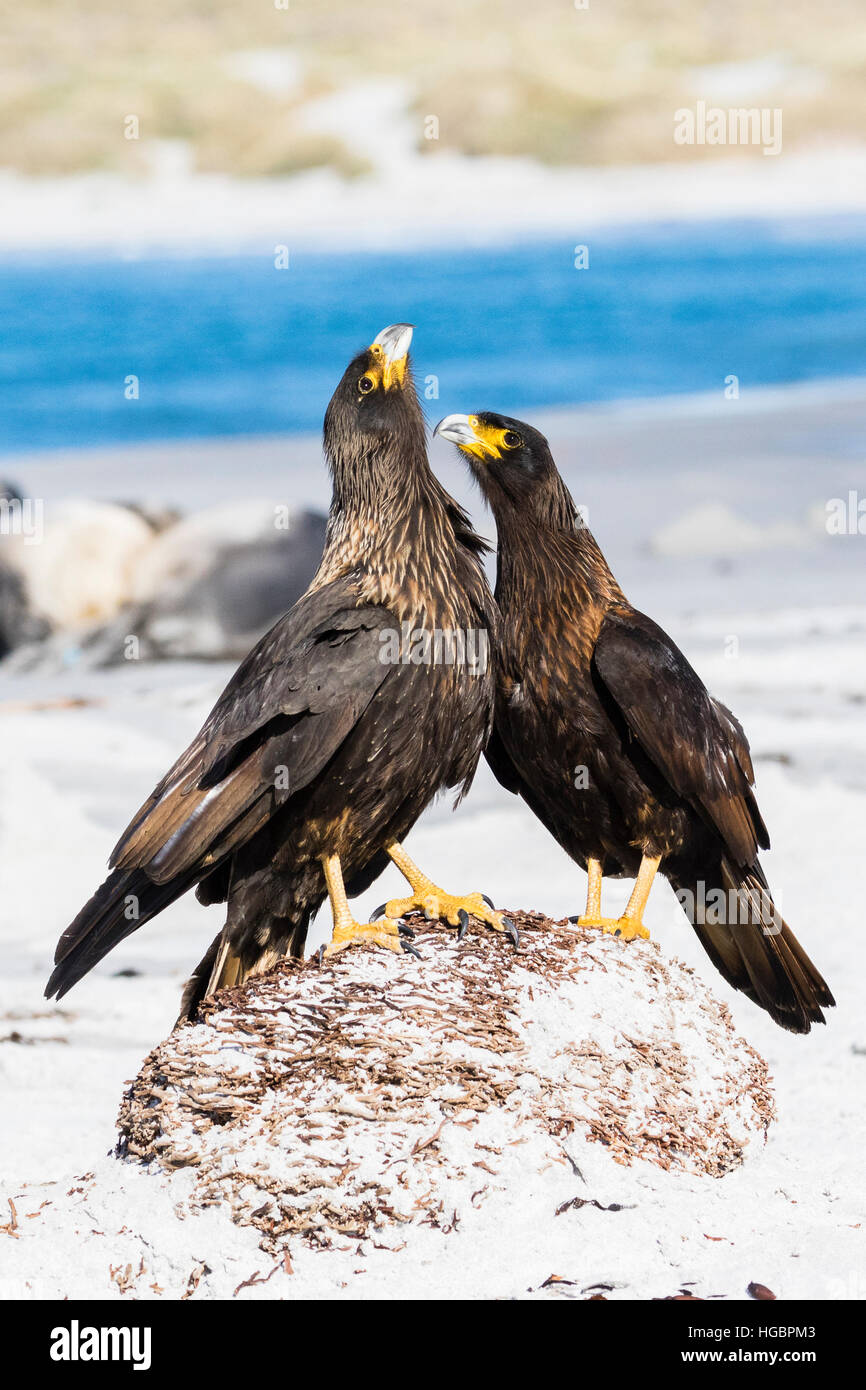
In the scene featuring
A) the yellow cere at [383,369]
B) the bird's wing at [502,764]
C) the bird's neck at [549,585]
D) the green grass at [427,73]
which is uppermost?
the green grass at [427,73]

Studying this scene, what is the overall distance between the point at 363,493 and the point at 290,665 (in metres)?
0.65

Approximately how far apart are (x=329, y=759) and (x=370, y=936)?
49 cm

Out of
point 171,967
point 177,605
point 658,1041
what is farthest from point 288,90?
point 658,1041

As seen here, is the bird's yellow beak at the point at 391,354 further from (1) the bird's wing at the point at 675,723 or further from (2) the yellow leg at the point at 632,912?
(2) the yellow leg at the point at 632,912

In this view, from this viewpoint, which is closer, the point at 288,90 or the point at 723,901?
the point at 723,901

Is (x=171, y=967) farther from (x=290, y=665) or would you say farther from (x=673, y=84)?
(x=673, y=84)

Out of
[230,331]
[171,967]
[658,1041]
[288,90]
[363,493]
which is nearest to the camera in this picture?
[658,1041]

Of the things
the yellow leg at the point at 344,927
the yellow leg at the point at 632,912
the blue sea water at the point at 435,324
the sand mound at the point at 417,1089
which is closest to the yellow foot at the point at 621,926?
the yellow leg at the point at 632,912

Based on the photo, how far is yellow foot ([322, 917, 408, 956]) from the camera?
185 inches

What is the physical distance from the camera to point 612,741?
503 centimetres

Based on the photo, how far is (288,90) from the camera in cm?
4247

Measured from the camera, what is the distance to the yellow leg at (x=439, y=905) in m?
4.78

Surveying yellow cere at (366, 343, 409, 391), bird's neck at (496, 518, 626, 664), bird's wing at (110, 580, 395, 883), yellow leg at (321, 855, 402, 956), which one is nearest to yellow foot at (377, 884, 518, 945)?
yellow leg at (321, 855, 402, 956)

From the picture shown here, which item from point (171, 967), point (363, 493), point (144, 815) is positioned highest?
point (363, 493)
